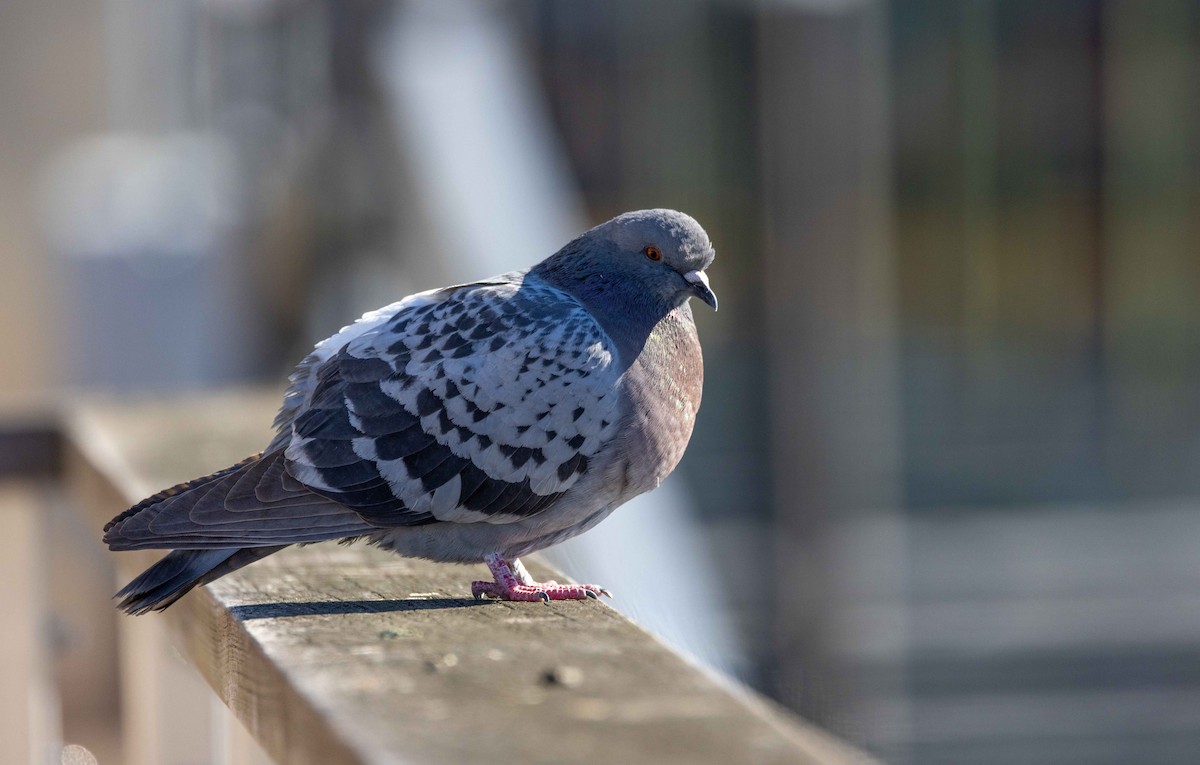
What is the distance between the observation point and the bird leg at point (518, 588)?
179cm

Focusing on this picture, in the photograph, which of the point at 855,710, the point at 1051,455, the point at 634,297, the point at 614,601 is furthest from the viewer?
the point at 1051,455

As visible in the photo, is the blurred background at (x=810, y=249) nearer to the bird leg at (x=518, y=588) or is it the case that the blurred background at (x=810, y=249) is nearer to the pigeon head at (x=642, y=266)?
the pigeon head at (x=642, y=266)

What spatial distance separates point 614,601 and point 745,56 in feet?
17.7

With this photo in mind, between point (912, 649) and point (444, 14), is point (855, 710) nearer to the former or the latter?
point (912, 649)

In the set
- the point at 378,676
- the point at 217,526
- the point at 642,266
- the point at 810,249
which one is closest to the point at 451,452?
the point at 217,526

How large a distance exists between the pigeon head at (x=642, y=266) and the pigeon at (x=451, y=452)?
0.26 ft

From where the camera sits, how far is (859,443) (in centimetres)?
541

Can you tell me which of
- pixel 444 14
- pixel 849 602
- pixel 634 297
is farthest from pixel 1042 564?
pixel 634 297

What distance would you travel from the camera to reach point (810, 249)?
5.00 metres

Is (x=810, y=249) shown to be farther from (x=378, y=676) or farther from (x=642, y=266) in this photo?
(x=378, y=676)

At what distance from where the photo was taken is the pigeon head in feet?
6.85

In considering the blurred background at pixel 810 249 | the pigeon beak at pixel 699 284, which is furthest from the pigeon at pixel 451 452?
the blurred background at pixel 810 249

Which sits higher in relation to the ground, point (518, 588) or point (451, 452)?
point (451, 452)

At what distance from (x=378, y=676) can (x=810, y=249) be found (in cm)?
387
